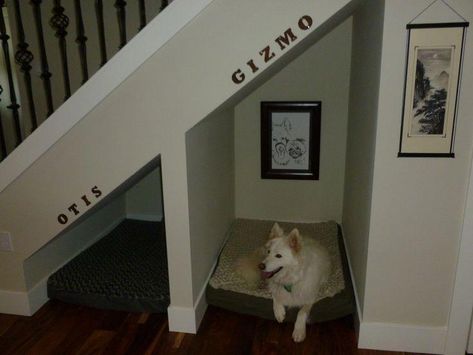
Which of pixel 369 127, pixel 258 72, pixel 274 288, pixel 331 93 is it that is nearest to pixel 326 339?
pixel 274 288

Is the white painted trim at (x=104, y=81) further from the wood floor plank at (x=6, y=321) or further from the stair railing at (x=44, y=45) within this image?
the wood floor plank at (x=6, y=321)

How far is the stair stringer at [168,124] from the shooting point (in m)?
1.88

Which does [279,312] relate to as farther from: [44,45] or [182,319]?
[44,45]

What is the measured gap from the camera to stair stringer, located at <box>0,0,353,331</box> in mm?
1882

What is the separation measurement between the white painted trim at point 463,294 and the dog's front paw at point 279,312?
89 centimetres

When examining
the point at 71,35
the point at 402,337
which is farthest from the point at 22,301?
the point at 402,337

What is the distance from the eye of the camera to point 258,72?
1948mm

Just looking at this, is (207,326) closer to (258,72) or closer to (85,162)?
(85,162)

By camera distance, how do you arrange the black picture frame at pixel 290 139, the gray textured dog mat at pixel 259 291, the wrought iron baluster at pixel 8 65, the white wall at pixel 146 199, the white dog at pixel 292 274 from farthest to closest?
the white wall at pixel 146 199 → the black picture frame at pixel 290 139 → the gray textured dog mat at pixel 259 291 → the white dog at pixel 292 274 → the wrought iron baluster at pixel 8 65

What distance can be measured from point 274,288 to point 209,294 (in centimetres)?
43

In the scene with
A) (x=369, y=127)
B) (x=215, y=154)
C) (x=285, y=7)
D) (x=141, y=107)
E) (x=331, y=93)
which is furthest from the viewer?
(x=331, y=93)

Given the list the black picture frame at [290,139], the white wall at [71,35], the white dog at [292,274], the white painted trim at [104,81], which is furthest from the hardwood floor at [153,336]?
the white wall at [71,35]

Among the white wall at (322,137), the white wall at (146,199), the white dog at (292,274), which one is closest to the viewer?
the white dog at (292,274)

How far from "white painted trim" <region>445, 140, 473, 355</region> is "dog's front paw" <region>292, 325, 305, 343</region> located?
2.50 feet
